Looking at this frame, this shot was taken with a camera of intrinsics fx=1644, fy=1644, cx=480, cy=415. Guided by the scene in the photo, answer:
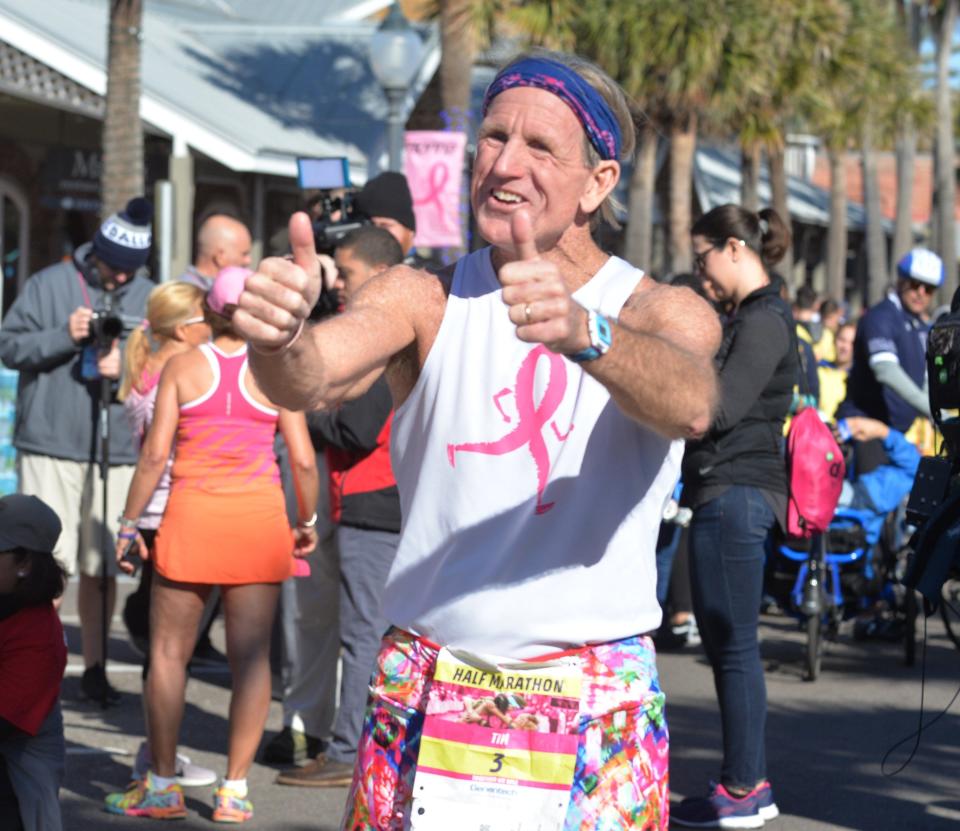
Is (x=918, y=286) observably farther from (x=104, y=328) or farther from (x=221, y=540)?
(x=221, y=540)

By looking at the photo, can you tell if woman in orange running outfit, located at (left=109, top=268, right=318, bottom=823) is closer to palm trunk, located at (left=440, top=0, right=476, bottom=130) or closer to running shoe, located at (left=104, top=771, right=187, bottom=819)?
running shoe, located at (left=104, top=771, right=187, bottom=819)

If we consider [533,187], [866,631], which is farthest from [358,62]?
[533,187]

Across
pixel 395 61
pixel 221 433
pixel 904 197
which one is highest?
pixel 904 197

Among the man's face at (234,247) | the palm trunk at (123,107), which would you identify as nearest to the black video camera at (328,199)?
the man's face at (234,247)

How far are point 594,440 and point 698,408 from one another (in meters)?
0.26

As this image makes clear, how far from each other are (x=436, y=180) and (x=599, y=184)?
10.7 m

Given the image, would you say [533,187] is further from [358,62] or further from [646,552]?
[358,62]

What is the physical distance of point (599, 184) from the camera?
9.63 ft

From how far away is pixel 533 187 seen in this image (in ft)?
9.18

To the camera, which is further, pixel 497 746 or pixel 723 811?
pixel 723 811

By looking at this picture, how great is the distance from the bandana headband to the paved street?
3529mm

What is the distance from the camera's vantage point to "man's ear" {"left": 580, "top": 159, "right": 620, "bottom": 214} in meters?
2.91

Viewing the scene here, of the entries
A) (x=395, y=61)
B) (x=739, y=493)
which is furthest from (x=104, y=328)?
(x=395, y=61)

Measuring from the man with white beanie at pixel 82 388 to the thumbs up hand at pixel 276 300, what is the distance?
16.8 ft
